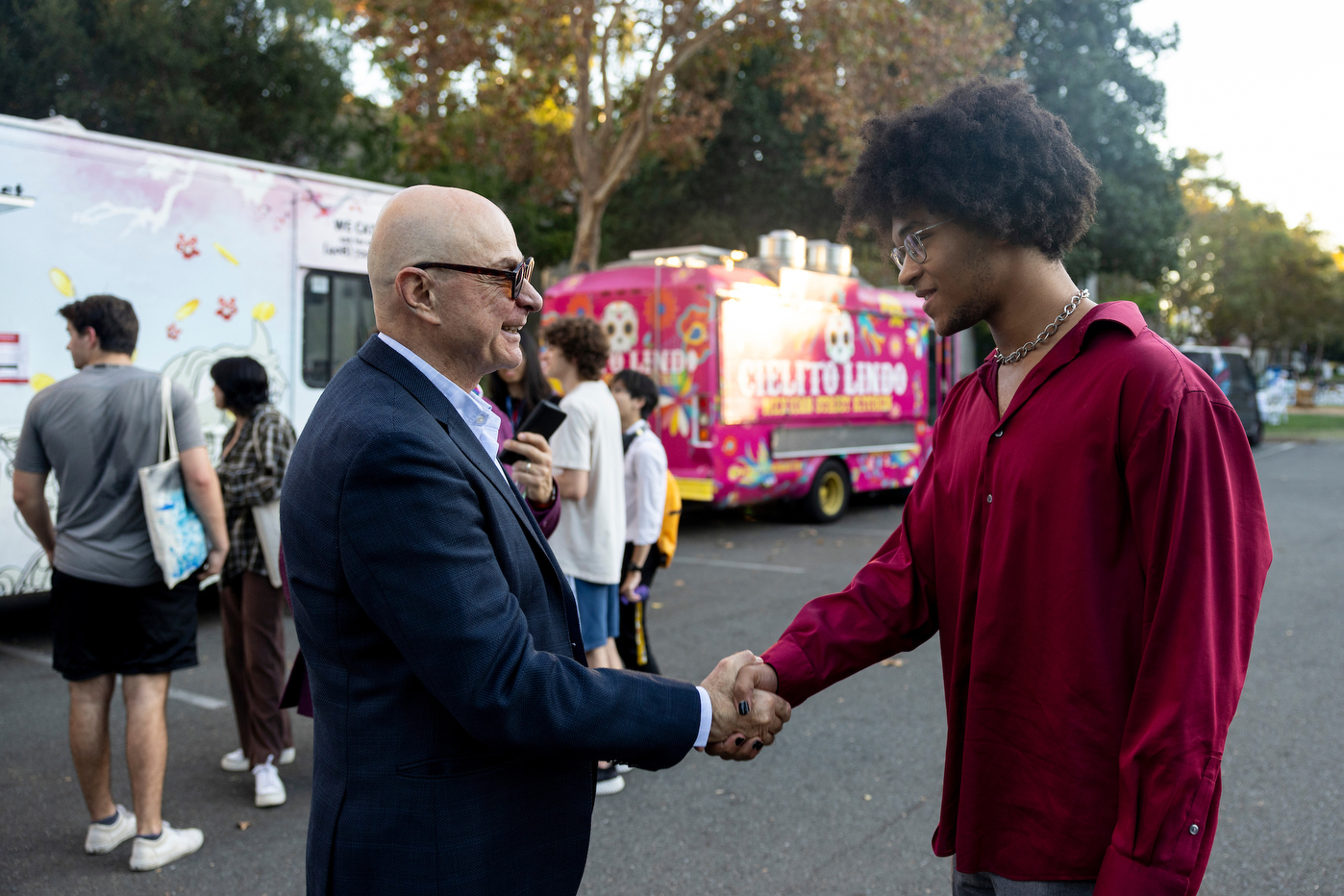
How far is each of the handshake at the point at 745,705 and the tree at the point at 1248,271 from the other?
4665 cm

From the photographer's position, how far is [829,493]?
12703mm

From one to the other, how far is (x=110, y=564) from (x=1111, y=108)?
22.9m

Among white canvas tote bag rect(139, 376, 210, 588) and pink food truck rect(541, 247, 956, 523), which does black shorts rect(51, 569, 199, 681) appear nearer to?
white canvas tote bag rect(139, 376, 210, 588)

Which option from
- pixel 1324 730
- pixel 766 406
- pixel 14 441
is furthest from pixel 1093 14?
pixel 14 441

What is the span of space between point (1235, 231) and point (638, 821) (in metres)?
49.2

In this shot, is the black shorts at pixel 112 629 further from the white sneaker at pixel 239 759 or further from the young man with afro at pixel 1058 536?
the young man with afro at pixel 1058 536

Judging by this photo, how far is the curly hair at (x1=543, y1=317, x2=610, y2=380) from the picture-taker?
4742 mm

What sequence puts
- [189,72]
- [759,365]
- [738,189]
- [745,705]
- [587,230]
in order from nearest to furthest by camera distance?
1. [745,705]
2. [759,365]
3. [587,230]
4. [189,72]
5. [738,189]

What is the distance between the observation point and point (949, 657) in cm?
209

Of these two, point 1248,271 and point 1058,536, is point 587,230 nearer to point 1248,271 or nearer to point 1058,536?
point 1058,536

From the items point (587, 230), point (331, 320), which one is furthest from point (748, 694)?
point (587, 230)

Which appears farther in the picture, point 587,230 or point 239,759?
point 587,230

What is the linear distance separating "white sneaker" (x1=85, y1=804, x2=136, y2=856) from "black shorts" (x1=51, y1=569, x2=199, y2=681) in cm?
56

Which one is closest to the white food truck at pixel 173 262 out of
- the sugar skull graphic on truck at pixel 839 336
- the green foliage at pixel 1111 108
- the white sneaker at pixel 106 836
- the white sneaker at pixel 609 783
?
the white sneaker at pixel 106 836
